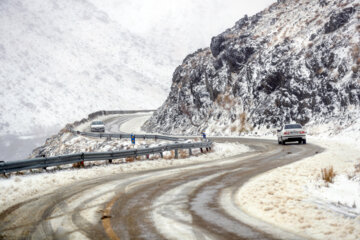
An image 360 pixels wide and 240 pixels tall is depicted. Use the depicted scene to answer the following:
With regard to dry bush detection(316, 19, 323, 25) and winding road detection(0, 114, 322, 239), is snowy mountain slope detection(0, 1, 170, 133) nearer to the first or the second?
dry bush detection(316, 19, 323, 25)

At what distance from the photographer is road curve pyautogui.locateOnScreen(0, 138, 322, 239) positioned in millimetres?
5352

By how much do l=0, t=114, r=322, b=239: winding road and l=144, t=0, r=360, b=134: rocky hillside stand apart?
78.1 feet

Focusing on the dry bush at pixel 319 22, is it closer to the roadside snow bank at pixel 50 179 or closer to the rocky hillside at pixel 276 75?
the rocky hillside at pixel 276 75

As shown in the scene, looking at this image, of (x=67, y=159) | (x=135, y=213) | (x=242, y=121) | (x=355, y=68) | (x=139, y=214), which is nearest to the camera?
(x=139, y=214)

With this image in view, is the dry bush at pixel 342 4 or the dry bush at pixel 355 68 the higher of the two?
the dry bush at pixel 342 4

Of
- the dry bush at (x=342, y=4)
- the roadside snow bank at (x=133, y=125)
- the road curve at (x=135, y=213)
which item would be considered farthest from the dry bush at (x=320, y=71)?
the roadside snow bank at (x=133, y=125)

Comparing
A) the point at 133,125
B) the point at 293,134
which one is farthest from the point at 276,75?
the point at 133,125

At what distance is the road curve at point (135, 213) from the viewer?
5.35m

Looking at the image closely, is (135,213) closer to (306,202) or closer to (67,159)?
(306,202)

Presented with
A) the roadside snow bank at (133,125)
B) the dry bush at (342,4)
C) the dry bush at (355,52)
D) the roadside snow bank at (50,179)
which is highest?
the dry bush at (342,4)

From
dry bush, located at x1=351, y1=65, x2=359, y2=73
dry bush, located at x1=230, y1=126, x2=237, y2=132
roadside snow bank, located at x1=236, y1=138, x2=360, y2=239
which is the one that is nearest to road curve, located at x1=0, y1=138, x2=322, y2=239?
roadside snow bank, located at x1=236, y1=138, x2=360, y2=239

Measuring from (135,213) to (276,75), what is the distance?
33.9 metres

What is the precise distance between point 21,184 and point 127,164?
6048mm

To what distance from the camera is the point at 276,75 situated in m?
37.9
